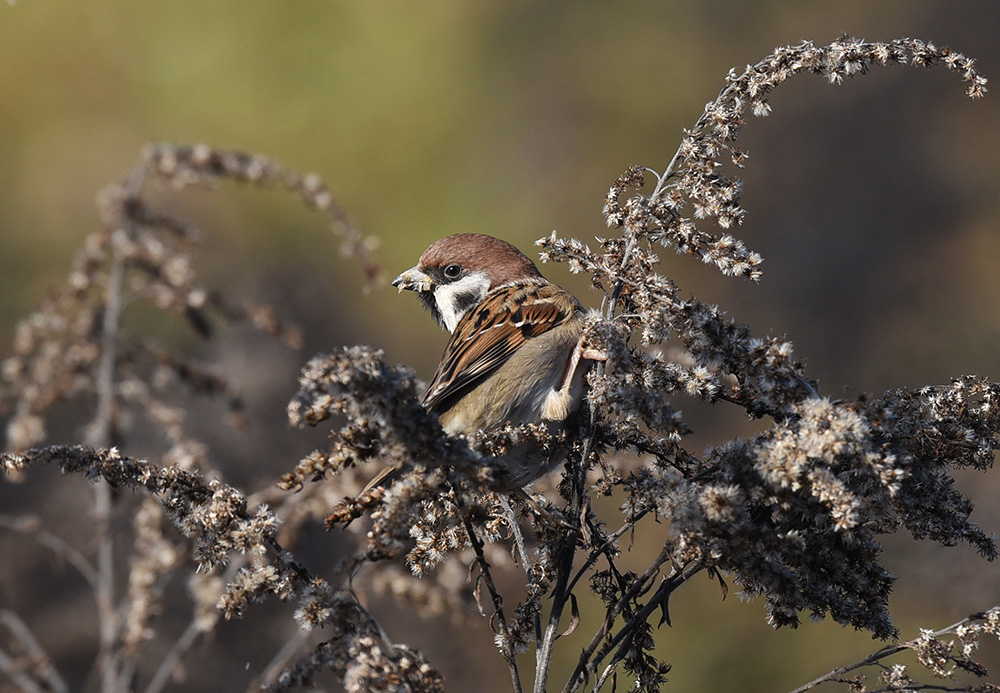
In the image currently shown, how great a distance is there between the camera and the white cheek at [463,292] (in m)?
2.99

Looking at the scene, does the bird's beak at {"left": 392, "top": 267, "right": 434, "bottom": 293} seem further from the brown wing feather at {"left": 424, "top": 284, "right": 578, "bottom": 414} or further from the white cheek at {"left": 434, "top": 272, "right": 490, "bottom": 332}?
the brown wing feather at {"left": 424, "top": 284, "right": 578, "bottom": 414}

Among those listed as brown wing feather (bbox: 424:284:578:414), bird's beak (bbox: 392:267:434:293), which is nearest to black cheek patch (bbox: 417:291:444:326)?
bird's beak (bbox: 392:267:434:293)

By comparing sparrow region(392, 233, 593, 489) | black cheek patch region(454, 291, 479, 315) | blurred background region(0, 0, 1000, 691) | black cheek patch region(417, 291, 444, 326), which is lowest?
sparrow region(392, 233, 593, 489)

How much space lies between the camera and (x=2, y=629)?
359 centimetres

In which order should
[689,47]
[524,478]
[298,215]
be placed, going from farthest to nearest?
[689,47] → [298,215] → [524,478]

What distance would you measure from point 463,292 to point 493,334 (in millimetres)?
477

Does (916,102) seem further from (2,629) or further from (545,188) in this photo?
(2,629)

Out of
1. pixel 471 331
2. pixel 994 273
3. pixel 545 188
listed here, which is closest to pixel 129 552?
pixel 471 331

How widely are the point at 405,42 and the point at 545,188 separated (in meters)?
1.83

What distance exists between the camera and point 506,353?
2.45 metres

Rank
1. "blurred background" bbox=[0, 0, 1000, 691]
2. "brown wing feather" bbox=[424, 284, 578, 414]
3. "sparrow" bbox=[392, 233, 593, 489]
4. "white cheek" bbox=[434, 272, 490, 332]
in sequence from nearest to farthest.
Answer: "sparrow" bbox=[392, 233, 593, 489], "brown wing feather" bbox=[424, 284, 578, 414], "white cheek" bbox=[434, 272, 490, 332], "blurred background" bbox=[0, 0, 1000, 691]

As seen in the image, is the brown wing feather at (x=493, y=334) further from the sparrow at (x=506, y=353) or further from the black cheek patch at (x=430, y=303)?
the black cheek patch at (x=430, y=303)

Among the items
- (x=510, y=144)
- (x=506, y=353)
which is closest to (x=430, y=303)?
(x=506, y=353)

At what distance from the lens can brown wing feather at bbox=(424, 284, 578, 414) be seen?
2.42 m
